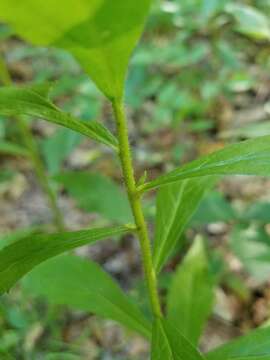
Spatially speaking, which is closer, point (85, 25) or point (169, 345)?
point (85, 25)

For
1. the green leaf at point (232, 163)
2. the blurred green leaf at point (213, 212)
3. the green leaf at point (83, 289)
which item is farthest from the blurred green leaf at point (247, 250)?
the green leaf at point (232, 163)

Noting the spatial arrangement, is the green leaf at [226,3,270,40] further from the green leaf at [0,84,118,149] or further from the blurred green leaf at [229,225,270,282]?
the green leaf at [0,84,118,149]

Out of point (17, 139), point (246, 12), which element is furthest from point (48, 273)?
point (17, 139)

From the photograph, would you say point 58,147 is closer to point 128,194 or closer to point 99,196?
point 99,196

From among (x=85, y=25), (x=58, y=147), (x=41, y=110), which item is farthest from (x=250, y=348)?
(x=58, y=147)

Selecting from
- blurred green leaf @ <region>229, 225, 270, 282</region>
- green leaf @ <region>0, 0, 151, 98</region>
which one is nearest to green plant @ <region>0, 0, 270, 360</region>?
green leaf @ <region>0, 0, 151, 98</region>

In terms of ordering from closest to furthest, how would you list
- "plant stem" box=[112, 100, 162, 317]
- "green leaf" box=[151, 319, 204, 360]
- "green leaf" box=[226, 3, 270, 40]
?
"plant stem" box=[112, 100, 162, 317]
"green leaf" box=[151, 319, 204, 360]
"green leaf" box=[226, 3, 270, 40]
